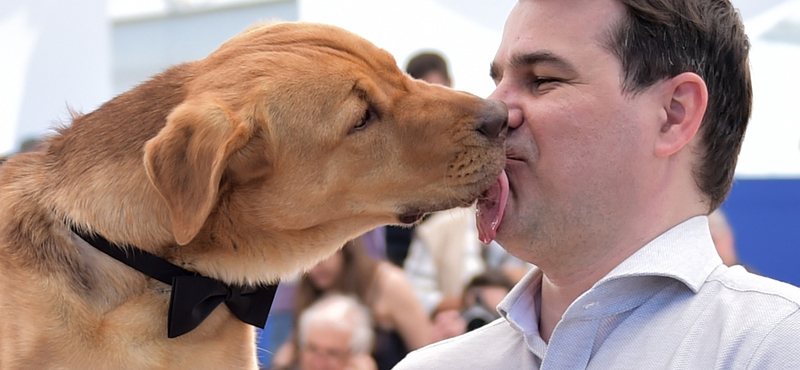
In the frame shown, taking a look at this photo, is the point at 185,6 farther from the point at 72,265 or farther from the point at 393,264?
the point at 72,265

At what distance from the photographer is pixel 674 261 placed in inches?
94.2

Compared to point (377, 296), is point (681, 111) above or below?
above

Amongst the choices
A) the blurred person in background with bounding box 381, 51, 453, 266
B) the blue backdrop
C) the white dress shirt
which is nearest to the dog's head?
the white dress shirt

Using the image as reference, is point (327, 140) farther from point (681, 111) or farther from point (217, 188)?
point (681, 111)

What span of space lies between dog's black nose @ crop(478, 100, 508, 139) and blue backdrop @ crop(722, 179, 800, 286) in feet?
10.3

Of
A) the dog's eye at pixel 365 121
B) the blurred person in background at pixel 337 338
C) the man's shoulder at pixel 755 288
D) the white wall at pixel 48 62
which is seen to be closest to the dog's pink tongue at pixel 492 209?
the dog's eye at pixel 365 121

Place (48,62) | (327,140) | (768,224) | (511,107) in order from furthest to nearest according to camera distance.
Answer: (48,62), (768,224), (327,140), (511,107)

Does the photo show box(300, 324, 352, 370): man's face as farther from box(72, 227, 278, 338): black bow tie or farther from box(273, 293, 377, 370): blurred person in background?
box(72, 227, 278, 338): black bow tie

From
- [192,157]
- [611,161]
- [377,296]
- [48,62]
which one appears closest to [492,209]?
[611,161]

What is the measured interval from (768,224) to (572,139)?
3.50 meters

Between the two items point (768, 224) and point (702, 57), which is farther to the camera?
point (768, 224)

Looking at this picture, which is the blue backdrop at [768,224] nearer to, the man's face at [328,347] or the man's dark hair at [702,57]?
the man's face at [328,347]

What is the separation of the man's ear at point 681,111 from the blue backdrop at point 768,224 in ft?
9.89

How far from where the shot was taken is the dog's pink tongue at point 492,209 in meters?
2.65
